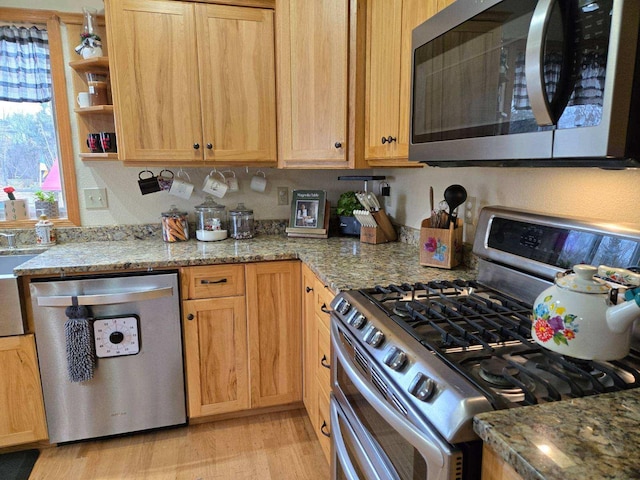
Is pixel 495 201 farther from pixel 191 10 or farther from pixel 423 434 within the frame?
pixel 191 10

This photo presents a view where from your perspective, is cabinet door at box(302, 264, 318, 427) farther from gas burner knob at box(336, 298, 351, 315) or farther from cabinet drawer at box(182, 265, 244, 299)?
gas burner knob at box(336, 298, 351, 315)

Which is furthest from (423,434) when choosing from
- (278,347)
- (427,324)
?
(278,347)

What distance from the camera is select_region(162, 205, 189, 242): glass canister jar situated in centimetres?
234

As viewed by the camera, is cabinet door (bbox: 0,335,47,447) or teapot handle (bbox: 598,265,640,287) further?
cabinet door (bbox: 0,335,47,447)

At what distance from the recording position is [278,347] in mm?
2164

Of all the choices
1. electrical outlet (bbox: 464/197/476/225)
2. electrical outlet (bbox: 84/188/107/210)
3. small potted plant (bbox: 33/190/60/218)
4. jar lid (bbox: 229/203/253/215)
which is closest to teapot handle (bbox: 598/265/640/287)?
electrical outlet (bbox: 464/197/476/225)

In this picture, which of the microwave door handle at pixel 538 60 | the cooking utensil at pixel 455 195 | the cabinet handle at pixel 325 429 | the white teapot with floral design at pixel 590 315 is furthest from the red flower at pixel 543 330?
the cabinet handle at pixel 325 429

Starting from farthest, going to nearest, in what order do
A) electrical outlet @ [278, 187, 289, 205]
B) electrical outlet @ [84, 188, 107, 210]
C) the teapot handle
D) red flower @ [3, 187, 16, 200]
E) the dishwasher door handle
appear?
electrical outlet @ [278, 187, 289, 205]
electrical outlet @ [84, 188, 107, 210]
red flower @ [3, 187, 16, 200]
the dishwasher door handle
the teapot handle

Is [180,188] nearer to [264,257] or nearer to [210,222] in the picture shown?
[210,222]

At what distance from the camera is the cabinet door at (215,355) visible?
2035 millimetres

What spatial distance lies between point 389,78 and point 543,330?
1252 millimetres

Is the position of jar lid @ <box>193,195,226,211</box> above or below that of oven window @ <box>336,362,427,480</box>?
above

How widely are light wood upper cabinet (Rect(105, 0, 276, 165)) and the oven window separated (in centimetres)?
149

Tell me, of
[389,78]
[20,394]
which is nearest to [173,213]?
[20,394]
